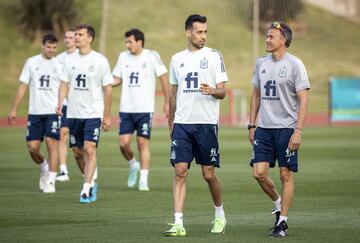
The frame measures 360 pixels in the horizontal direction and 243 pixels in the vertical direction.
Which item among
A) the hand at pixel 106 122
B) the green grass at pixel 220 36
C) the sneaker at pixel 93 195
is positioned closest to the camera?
the hand at pixel 106 122

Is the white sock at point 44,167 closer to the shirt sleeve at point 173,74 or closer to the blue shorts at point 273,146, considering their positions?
the shirt sleeve at point 173,74

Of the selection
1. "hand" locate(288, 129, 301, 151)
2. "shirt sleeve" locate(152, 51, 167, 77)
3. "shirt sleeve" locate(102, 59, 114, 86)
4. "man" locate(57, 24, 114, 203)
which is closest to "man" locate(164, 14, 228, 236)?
"hand" locate(288, 129, 301, 151)

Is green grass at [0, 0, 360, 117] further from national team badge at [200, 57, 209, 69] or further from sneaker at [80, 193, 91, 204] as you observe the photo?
national team badge at [200, 57, 209, 69]

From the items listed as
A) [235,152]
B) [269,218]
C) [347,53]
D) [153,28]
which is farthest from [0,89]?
[269,218]

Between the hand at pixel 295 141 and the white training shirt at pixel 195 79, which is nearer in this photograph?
the hand at pixel 295 141

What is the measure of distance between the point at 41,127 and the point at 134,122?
1634 mm

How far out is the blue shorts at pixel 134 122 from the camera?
61.3ft

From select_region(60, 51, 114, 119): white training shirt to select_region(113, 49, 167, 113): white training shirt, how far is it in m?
1.98

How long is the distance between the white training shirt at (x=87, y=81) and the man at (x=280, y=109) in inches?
176

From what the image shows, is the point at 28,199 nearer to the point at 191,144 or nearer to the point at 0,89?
the point at 191,144

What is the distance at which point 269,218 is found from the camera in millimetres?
13953

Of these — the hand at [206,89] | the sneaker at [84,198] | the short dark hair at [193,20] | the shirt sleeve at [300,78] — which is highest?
the short dark hair at [193,20]

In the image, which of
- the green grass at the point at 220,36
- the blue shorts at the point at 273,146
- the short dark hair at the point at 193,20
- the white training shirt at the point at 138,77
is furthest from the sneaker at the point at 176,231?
the green grass at the point at 220,36

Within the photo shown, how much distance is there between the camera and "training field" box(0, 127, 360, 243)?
1234 cm
